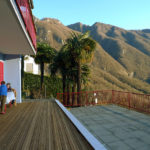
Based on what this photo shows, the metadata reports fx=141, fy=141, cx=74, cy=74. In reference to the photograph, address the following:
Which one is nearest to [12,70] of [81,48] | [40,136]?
[40,136]

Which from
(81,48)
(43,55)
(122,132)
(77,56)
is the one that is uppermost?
(43,55)

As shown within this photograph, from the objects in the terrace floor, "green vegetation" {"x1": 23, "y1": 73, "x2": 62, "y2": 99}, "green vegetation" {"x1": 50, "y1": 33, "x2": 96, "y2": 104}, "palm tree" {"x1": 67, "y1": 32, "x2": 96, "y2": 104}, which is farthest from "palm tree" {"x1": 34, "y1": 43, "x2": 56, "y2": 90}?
the terrace floor

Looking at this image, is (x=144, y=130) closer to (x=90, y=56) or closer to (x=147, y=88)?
(x=90, y=56)

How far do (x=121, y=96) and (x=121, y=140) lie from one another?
7114mm

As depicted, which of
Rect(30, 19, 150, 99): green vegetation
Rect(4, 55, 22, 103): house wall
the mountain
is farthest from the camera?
the mountain

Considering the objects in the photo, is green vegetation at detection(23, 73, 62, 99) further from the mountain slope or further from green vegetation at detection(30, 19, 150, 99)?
the mountain slope

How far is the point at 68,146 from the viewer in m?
3.29

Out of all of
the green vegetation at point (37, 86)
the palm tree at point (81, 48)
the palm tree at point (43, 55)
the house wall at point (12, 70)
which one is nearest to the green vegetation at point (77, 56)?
the palm tree at point (81, 48)

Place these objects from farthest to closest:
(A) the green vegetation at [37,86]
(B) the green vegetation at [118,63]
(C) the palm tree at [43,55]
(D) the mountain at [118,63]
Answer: (D) the mountain at [118,63] < (B) the green vegetation at [118,63] < (A) the green vegetation at [37,86] < (C) the palm tree at [43,55]

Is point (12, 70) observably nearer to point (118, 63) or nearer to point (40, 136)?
point (40, 136)

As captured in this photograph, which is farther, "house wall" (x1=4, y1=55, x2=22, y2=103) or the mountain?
the mountain

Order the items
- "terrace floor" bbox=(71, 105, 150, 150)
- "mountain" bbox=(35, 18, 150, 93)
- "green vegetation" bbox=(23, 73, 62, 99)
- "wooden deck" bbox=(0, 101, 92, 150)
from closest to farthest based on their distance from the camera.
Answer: "wooden deck" bbox=(0, 101, 92, 150) < "terrace floor" bbox=(71, 105, 150, 150) < "green vegetation" bbox=(23, 73, 62, 99) < "mountain" bbox=(35, 18, 150, 93)

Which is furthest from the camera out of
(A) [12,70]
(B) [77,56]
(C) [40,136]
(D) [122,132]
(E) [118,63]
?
(E) [118,63]

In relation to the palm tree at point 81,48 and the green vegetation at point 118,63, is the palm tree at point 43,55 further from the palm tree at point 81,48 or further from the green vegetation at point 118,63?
→ the green vegetation at point 118,63
